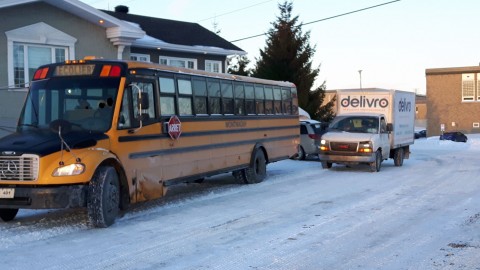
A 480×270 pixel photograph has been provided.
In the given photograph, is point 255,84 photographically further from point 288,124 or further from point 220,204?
point 220,204

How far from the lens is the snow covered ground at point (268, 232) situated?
6949 millimetres

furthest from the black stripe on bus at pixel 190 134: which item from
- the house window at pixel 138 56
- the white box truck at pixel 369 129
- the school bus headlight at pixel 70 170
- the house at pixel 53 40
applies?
the house window at pixel 138 56

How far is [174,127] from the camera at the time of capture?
1090cm

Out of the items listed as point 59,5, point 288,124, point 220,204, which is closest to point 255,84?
point 288,124

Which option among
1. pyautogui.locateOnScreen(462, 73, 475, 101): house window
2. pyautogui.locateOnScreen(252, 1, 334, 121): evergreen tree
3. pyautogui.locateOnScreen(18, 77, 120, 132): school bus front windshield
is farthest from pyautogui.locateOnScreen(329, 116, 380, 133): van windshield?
pyautogui.locateOnScreen(462, 73, 475, 101): house window

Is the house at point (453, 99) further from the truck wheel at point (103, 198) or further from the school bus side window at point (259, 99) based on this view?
the truck wheel at point (103, 198)

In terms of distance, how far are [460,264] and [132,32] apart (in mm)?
15077

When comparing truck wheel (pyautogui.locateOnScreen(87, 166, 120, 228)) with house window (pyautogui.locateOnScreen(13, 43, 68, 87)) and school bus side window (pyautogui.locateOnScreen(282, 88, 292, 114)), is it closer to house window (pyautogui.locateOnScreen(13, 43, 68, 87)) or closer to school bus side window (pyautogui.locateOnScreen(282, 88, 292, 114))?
school bus side window (pyautogui.locateOnScreen(282, 88, 292, 114))

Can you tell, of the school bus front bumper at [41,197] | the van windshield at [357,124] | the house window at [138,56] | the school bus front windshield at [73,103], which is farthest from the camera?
the house window at [138,56]

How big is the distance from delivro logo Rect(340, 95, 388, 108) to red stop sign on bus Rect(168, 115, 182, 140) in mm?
10583

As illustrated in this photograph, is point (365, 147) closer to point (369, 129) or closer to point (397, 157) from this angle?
point (369, 129)

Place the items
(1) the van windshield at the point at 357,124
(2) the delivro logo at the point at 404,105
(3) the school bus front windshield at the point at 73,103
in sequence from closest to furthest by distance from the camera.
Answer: (3) the school bus front windshield at the point at 73,103 < (1) the van windshield at the point at 357,124 < (2) the delivro logo at the point at 404,105

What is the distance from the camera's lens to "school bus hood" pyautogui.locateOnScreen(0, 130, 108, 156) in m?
8.40

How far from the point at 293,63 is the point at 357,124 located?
55.1ft
